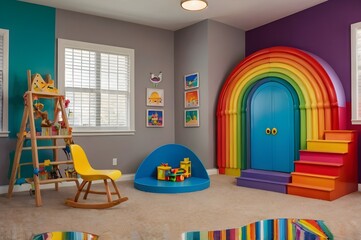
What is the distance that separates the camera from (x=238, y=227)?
2.79 meters

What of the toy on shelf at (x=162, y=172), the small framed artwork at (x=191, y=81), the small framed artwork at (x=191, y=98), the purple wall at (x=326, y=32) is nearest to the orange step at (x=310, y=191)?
the purple wall at (x=326, y=32)

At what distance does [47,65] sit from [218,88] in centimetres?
296

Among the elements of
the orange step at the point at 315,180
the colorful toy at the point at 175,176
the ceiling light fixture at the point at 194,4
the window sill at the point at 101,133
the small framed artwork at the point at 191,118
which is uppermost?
the ceiling light fixture at the point at 194,4

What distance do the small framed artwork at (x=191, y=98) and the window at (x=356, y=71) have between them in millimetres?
2559

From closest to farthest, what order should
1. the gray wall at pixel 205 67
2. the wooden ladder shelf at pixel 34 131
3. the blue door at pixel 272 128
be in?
the wooden ladder shelf at pixel 34 131 < the blue door at pixel 272 128 < the gray wall at pixel 205 67

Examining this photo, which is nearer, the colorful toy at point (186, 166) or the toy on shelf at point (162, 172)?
the toy on shelf at point (162, 172)

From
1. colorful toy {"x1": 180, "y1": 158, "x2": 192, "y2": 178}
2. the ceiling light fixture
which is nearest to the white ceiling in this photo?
the ceiling light fixture

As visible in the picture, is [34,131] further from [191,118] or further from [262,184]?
[262,184]

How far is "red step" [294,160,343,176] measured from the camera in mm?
3902

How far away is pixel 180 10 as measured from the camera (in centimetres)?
516

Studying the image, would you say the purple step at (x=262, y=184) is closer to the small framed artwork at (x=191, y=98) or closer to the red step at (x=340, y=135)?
the red step at (x=340, y=135)

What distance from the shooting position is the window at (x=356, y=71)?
14.4 ft

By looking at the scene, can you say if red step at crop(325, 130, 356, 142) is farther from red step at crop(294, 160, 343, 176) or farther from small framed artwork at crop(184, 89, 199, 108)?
small framed artwork at crop(184, 89, 199, 108)

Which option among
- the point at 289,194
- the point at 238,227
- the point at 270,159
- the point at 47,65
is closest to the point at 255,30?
the point at 270,159
